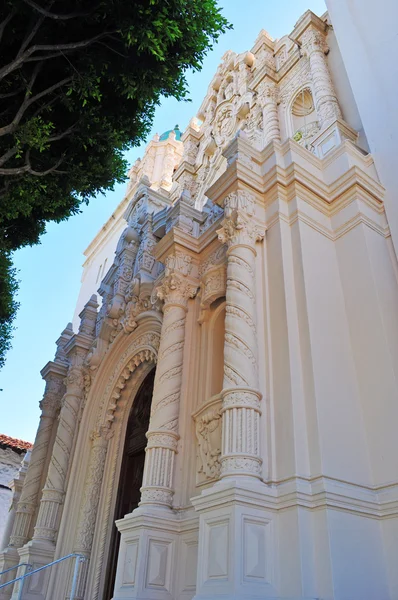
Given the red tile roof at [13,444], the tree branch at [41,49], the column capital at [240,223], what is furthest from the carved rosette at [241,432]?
the red tile roof at [13,444]

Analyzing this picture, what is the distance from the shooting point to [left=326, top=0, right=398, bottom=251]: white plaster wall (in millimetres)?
8859

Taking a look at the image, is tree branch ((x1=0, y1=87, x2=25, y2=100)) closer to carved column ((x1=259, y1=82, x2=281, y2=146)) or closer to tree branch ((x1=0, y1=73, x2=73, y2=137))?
tree branch ((x1=0, y1=73, x2=73, y2=137))

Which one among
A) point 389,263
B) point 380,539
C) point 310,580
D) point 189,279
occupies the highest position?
point 189,279

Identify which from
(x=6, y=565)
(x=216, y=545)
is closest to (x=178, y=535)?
(x=216, y=545)

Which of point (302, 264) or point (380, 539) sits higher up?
point (302, 264)

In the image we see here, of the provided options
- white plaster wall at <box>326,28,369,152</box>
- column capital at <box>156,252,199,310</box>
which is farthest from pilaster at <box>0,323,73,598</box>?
white plaster wall at <box>326,28,369,152</box>

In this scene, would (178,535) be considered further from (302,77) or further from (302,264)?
(302,77)

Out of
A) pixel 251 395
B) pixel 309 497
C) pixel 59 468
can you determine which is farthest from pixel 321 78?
pixel 59 468

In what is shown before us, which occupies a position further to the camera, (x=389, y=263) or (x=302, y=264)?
(x=389, y=263)

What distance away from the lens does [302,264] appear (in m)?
7.26

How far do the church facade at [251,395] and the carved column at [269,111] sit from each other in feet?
0.20

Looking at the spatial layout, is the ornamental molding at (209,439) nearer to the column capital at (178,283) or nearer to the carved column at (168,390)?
the carved column at (168,390)

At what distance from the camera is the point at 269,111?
13.7 meters

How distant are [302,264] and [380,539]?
3.68m
